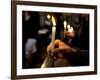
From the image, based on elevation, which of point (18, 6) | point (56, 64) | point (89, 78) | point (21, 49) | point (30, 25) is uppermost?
point (18, 6)

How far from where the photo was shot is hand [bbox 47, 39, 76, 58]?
6.90ft

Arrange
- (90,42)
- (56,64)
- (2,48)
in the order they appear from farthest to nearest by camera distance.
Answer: (90,42), (56,64), (2,48)

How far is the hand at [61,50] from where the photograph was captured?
2.10 meters

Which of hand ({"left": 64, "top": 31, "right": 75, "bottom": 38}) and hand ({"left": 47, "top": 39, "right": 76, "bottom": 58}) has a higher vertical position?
hand ({"left": 64, "top": 31, "right": 75, "bottom": 38})

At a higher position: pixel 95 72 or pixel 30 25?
pixel 30 25

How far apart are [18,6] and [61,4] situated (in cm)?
43

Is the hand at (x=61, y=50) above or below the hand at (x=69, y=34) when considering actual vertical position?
below

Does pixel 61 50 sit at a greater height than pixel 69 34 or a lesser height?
lesser

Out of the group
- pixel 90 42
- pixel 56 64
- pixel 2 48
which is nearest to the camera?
pixel 2 48

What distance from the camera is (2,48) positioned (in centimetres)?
194

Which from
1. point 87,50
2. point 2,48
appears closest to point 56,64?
point 87,50

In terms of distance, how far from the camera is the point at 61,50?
213 centimetres

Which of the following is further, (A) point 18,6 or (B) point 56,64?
(B) point 56,64

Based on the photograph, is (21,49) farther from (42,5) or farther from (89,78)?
(89,78)
